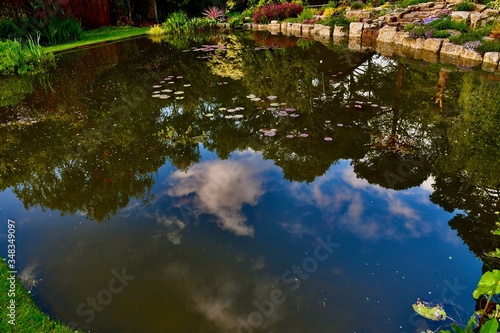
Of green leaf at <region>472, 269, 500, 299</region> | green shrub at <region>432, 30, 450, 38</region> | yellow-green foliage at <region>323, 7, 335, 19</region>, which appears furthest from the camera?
yellow-green foliage at <region>323, 7, 335, 19</region>

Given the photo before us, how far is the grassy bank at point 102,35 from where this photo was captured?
12852mm

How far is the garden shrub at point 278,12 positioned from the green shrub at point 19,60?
35.4ft

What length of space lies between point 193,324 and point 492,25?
1154 centimetres

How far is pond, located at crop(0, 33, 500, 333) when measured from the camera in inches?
103

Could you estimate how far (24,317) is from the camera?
7.93 ft

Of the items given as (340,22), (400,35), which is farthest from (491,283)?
(340,22)

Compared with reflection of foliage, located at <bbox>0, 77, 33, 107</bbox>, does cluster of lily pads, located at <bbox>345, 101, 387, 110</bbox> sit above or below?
below

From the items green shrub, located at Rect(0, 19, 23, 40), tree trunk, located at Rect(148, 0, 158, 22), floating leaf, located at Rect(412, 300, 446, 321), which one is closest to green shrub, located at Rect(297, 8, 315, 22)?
tree trunk, located at Rect(148, 0, 158, 22)

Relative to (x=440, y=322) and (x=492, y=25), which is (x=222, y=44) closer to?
(x=492, y=25)

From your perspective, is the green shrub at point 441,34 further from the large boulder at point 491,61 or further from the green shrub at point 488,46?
the large boulder at point 491,61

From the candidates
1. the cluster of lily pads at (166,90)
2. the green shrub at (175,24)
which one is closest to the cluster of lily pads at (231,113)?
the cluster of lily pads at (166,90)

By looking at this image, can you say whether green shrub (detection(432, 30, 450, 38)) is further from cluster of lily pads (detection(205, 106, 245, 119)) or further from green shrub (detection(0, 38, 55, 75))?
green shrub (detection(0, 38, 55, 75))

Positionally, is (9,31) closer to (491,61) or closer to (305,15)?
(305,15)

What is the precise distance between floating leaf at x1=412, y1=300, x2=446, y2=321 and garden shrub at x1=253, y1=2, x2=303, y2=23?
1693cm
